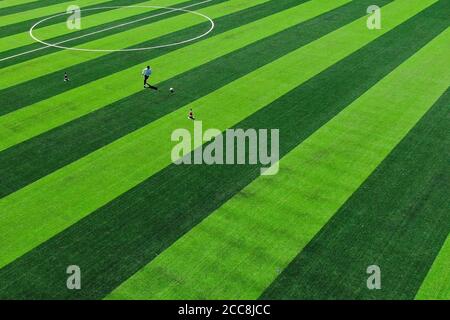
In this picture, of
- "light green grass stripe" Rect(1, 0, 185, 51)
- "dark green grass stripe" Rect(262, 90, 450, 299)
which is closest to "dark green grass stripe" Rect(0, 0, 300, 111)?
"light green grass stripe" Rect(1, 0, 185, 51)

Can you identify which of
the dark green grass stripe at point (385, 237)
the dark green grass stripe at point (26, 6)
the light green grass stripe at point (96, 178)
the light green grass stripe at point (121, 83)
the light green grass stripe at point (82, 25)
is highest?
the dark green grass stripe at point (26, 6)

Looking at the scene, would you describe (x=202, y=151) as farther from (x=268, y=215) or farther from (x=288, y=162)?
(x=268, y=215)

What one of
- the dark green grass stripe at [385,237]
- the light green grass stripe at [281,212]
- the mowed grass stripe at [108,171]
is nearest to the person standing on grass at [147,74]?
the mowed grass stripe at [108,171]

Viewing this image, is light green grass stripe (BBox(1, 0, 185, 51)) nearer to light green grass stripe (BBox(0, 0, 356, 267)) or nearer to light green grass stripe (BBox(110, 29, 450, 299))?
light green grass stripe (BBox(0, 0, 356, 267))

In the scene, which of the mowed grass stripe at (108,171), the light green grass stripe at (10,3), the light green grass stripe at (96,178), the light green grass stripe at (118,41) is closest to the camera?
the light green grass stripe at (96,178)

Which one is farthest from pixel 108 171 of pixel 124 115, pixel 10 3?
pixel 10 3

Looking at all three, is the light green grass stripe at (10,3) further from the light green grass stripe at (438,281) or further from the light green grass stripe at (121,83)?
the light green grass stripe at (438,281)

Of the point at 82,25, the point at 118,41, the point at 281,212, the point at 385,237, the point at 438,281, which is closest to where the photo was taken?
the point at 438,281

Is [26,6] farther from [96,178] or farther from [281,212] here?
[281,212]
